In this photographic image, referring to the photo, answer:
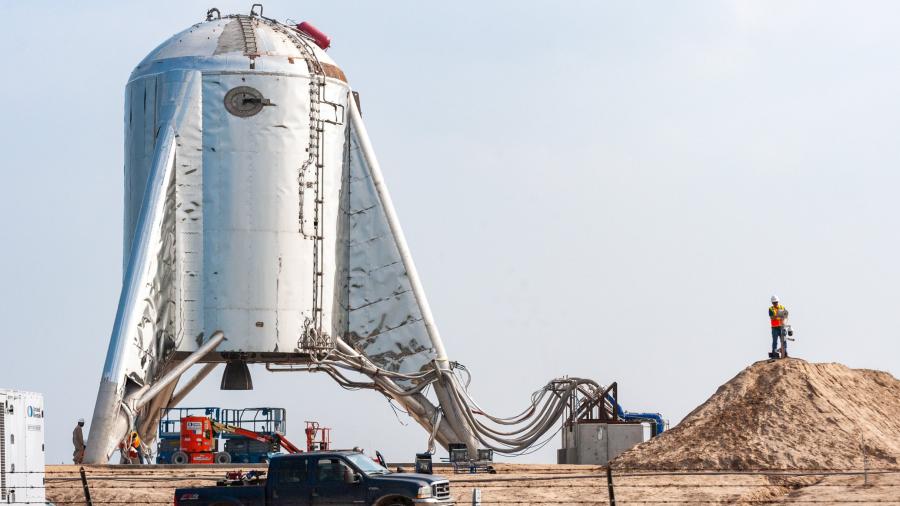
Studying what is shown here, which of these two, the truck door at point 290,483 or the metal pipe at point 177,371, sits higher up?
the metal pipe at point 177,371

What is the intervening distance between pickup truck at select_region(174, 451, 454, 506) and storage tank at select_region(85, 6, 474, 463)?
2069 cm

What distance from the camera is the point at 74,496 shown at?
37.1 meters

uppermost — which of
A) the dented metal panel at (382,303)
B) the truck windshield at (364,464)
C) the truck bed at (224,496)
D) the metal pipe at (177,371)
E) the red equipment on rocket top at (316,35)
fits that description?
A: the red equipment on rocket top at (316,35)

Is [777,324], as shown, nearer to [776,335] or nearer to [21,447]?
[776,335]

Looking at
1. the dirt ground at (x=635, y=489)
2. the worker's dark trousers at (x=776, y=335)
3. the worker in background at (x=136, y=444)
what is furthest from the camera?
the worker in background at (x=136, y=444)

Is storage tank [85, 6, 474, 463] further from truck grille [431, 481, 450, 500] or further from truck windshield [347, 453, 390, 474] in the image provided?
truck grille [431, 481, 450, 500]

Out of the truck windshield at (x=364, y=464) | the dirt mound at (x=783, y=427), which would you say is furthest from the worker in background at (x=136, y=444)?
the truck windshield at (x=364, y=464)

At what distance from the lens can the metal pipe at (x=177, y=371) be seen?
4969 cm

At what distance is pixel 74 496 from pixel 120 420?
39.5ft

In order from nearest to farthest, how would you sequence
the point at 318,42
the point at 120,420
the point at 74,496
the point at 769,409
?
the point at 74,496 → the point at 769,409 → the point at 120,420 → the point at 318,42

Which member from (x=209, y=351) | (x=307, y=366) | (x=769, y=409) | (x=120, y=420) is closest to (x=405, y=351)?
(x=307, y=366)

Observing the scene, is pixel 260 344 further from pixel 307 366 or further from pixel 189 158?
pixel 189 158

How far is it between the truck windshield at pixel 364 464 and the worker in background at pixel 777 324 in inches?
699

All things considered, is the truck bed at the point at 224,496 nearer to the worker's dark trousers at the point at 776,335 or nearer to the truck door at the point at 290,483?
the truck door at the point at 290,483
